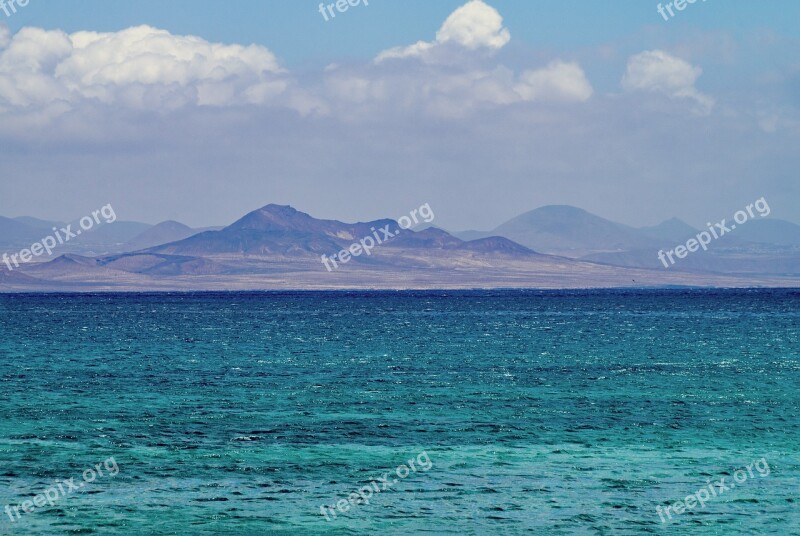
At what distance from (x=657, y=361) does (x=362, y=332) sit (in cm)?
4225

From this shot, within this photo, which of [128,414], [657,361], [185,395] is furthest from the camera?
[657,361]

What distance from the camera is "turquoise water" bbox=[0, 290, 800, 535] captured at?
26.1 m

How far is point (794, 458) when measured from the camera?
1289 inches

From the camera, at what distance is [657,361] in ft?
224

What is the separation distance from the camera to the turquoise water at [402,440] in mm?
26109

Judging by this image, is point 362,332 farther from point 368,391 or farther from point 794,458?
point 794,458

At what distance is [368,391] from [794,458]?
2182 cm

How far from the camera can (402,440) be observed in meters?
35.9

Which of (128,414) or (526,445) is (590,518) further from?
(128,414)

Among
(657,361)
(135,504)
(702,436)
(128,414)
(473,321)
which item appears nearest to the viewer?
(135,504)

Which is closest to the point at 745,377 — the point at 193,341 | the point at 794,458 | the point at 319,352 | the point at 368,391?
the point at 368,391

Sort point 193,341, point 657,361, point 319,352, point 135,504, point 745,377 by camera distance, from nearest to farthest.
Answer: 1. point 135,504
2. point 745,377
3. point 657,361
4. point 319,352
5. point 193,341

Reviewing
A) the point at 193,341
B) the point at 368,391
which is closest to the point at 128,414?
the point at 368,391

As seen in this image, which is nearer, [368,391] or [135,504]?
[135,504]
